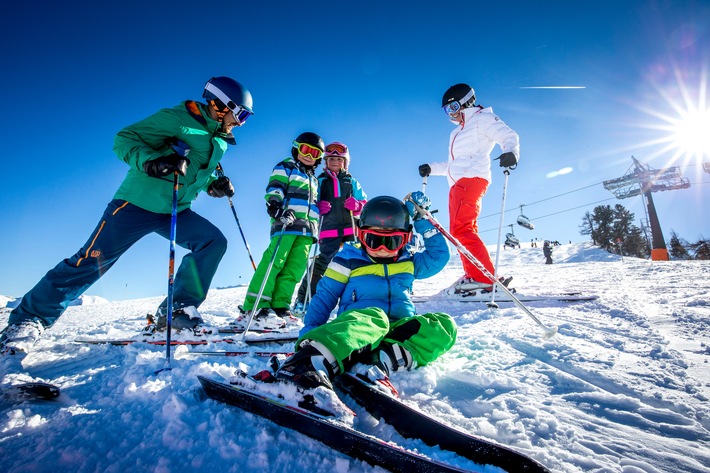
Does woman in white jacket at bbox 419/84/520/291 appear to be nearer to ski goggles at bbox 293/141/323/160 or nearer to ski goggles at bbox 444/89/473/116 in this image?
ski goggles at bbox 444/89/473/116

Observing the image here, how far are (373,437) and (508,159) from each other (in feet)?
12.9

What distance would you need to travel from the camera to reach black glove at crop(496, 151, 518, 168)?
13.2ft

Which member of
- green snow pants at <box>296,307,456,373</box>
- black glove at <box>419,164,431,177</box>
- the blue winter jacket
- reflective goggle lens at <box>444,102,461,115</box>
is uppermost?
reflective goggle lens at <box>444,102,461,115</box>

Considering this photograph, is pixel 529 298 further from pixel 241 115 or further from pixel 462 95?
pixel 241 115

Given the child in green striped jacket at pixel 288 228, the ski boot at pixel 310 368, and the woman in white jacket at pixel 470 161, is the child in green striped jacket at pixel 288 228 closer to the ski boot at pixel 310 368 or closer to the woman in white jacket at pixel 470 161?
the woman in white jacket at pixel 470 161

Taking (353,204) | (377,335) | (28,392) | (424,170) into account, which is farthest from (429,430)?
(424,170)

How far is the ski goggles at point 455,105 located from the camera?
478 cm

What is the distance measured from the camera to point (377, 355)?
1.82 metres

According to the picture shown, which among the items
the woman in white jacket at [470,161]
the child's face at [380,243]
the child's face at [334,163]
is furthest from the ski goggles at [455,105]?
the child's face at [380,243]

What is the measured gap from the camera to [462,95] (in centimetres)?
479

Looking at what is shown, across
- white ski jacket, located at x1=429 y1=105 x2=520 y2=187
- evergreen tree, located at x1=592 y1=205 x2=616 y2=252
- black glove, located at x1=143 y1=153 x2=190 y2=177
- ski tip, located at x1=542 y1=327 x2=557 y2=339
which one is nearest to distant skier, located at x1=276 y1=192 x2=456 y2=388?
ski tip, located at x1=542 y1=327 x2=557 y2=339

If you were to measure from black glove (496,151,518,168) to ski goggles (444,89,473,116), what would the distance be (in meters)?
1.23

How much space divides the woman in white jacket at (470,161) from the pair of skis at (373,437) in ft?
10.3

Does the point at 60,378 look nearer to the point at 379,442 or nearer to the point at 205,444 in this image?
the point at 205,444
